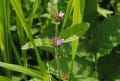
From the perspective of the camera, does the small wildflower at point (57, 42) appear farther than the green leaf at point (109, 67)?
No

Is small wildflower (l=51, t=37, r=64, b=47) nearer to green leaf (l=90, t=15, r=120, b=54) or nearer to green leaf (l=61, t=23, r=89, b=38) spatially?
green leaf (l=61, t=23, r=89, b=38)

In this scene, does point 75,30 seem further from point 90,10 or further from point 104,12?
point 104,12

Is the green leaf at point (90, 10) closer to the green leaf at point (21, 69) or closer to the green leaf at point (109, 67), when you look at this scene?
the green leaf at point (109, 67)

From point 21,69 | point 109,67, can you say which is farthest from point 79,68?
point 21,69

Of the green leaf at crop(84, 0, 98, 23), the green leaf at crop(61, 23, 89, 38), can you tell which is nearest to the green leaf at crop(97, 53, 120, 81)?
the green leaf at crop(84, 0, 98, 23)

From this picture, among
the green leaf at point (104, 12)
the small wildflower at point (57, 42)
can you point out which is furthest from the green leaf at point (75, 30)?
the green leaf at point (104, 12)

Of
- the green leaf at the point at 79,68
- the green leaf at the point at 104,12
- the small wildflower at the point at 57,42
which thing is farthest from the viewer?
the green leaf at the point at 104,12

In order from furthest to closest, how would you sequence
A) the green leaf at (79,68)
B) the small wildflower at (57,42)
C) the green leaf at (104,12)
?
the green leaf at (104,12), the green leaf at (79,68), the small wildflower at (57,42)
